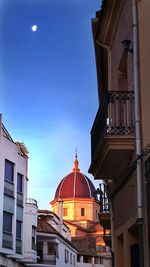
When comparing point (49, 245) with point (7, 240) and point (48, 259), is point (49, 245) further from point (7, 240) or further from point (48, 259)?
point (7, 240)

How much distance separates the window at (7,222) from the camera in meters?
38.8

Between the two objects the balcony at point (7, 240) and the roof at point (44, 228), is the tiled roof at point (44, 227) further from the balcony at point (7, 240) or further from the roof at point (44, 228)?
the balcony at point (7, 240)

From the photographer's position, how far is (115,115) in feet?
37.2

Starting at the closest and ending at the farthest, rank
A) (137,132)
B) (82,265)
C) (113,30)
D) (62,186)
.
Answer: (137,132) < (113,30) < (82,265) < (62,186)

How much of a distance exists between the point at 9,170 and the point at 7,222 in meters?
3.61

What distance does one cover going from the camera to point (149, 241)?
9109mm

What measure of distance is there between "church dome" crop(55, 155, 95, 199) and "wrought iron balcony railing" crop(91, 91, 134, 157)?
289 ft

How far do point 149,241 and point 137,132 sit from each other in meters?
1.88

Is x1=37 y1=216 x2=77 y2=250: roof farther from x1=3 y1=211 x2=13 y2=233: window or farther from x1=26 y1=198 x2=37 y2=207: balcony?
x1=3 y1=211 x2=13 y2=233: window

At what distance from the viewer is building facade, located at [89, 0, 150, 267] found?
9685 mm

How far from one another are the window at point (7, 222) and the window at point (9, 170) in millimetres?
2369

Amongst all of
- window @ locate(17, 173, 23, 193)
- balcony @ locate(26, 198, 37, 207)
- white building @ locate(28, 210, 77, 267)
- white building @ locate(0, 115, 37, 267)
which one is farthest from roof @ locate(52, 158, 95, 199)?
window @ locate(17, 173, 23, 193)

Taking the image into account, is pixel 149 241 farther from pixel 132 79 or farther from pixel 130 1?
pixel 130 1

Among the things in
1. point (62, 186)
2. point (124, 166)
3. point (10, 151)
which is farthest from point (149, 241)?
point (62, 186)
